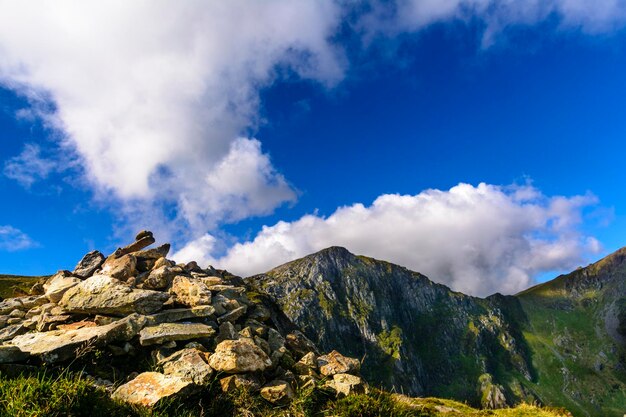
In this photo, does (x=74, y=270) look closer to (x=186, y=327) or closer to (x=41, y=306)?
(x=41, y=306)

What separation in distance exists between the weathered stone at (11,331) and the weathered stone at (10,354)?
7.09 metres

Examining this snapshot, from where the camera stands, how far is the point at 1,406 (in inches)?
403

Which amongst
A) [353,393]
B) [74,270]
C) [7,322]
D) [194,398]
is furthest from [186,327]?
[74,270]

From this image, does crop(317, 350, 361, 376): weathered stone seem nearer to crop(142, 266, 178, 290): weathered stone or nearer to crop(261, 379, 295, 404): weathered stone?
crop(261, 379, 295, 404): weathered stone

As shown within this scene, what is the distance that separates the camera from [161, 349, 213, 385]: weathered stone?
585 inches

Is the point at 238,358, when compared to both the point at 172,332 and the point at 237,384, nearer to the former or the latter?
the point at 237,384

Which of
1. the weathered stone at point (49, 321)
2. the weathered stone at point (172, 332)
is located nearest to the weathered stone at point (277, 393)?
the weathered stone at point (172, 332)

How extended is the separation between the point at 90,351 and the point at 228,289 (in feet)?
33.0

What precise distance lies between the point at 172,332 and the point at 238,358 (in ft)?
13.8

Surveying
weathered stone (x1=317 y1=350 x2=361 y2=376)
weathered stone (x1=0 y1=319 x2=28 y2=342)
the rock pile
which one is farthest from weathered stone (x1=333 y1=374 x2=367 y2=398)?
weathered stone (x1=0 y1=319 x2=28 y2=342)

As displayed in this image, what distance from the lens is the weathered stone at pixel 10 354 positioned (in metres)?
13.8

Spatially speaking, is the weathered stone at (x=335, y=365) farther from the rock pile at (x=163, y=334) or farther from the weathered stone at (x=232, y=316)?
the weathered stone at (x=232, y=316)

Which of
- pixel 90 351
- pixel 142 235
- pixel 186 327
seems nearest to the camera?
pixel 90 351

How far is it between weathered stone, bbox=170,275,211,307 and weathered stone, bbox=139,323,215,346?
2468 millimetres
